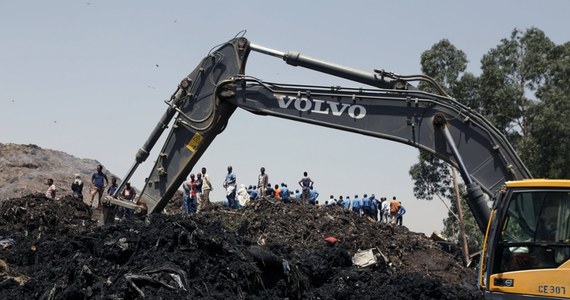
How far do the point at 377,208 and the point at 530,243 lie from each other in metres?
23.0

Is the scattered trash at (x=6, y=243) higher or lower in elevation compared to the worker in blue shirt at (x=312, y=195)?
lower

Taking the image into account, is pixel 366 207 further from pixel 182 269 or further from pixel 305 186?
pixel 182 269

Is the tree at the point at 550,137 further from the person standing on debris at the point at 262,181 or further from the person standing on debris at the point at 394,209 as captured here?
the person standing on debris at the point at 262,181

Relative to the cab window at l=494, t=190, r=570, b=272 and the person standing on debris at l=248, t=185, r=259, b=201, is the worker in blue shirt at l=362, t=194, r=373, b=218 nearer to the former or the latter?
the person standing on debris at l=248, t=185, r=259, b=201

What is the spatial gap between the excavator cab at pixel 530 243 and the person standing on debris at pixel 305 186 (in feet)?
66.4

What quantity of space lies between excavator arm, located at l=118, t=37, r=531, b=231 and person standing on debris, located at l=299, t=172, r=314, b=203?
15723 mm

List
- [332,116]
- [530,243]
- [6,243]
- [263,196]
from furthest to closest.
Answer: [263,196]
[6,243]
[332,116]
[530,243]

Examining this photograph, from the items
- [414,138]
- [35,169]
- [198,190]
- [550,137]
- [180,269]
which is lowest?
[180,269]

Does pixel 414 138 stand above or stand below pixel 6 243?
above

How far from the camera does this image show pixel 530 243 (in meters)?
11.0

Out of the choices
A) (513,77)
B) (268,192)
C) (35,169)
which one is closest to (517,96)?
(513,77)

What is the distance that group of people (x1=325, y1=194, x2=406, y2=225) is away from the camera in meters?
33.0

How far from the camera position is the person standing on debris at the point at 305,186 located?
104ft

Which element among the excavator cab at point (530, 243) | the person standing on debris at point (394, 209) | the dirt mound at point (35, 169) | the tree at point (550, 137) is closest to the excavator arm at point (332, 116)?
the excavator cab at point (530, 243)
